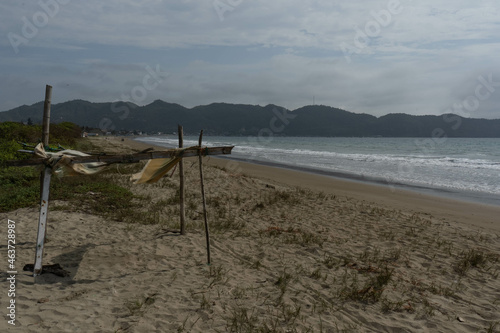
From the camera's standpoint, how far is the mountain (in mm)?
126125

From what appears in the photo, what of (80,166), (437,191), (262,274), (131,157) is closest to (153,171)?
(131,157)

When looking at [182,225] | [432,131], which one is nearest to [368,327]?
[182,225]

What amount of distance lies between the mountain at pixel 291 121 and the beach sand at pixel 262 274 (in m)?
121

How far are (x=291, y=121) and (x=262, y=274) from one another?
500 ft

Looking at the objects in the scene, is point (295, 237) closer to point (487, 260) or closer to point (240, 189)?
Result: point (487, 260)

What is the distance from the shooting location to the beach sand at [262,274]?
4.17 meters

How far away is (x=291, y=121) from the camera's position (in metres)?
155

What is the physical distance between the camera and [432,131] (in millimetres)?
124500

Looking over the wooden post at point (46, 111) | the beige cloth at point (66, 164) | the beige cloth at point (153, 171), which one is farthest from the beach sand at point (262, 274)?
the wooden post at point (46, 111)

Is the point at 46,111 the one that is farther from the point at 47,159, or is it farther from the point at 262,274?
the point at 262,274

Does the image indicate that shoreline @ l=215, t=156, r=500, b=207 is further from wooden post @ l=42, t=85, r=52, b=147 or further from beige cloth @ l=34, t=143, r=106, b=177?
wooden post @ l=42, t=85, r=52, b=147

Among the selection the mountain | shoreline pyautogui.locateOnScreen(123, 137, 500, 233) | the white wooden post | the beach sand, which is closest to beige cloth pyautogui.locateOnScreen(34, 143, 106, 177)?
the white wooden post

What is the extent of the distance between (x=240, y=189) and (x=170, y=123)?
166 metres

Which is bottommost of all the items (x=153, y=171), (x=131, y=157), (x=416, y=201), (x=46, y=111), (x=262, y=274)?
(x=262, y=274)
